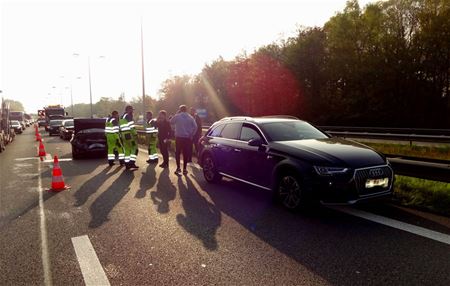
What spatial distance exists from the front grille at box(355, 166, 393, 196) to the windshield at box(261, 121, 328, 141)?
1561 millimetres

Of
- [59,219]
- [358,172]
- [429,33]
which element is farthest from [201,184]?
[429,33]

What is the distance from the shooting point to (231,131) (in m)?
8.12

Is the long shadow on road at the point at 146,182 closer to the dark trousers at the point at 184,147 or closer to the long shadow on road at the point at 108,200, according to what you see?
the long shadow on road at the point at 108,200

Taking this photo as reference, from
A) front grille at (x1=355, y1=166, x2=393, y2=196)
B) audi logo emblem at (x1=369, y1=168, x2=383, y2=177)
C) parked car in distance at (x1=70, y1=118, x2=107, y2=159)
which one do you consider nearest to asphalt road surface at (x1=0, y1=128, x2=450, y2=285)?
front grille at (x1=355, y1=166, x2=393, y2=196)

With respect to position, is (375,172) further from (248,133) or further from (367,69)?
(367,69)

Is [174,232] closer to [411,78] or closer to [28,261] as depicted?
[28,261]

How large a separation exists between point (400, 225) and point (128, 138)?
28.3 ft

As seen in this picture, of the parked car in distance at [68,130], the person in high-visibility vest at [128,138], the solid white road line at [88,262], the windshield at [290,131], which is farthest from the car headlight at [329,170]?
the parked car in distance at [68,130]

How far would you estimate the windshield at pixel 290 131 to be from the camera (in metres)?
6.87

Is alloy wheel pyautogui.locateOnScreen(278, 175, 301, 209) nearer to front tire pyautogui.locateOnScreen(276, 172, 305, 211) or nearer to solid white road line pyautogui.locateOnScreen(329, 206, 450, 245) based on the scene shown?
front tire pyautogui.locateOnScreen(276, 172, 305, 211)

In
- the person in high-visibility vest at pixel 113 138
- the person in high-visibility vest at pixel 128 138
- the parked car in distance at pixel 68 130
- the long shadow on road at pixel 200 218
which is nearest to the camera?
the long shadow on road at pixel 200 218

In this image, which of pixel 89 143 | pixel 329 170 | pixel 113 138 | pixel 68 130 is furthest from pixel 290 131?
pixel 68 130

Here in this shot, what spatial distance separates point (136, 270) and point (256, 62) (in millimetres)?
39550

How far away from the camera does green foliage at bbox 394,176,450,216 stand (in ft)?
19.8
